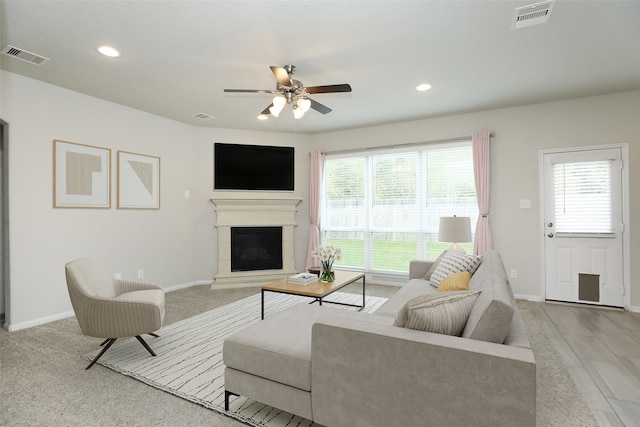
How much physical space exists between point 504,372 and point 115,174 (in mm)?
4790

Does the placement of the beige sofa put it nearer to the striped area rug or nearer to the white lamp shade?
the striped area rug

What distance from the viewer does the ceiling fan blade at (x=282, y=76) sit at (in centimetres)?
260

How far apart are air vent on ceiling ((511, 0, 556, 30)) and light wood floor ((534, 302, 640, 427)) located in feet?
8.94

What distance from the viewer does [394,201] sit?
17.4ft

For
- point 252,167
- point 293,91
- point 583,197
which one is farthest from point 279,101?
point 583,197

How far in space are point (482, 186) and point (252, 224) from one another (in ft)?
12.2

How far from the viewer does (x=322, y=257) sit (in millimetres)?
3697

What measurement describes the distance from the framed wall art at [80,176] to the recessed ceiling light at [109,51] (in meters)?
1.46

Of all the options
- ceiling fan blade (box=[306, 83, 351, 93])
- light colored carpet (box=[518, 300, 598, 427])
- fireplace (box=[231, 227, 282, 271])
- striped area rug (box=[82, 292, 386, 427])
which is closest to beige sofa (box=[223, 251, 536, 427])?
striped area rug (box=[82, 292, 386, 427])

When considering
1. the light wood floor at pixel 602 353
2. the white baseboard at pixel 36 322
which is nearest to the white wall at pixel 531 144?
the light wood floor at pixel 602 353

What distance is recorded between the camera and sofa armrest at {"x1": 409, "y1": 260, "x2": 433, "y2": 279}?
386cm

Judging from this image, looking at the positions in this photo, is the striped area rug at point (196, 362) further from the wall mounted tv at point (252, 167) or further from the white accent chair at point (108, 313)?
the wall mounted tv at point (252, 167)

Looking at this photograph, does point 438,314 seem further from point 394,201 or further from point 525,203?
point 394,201

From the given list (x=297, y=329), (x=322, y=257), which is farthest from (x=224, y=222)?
(x=297, y=329)
